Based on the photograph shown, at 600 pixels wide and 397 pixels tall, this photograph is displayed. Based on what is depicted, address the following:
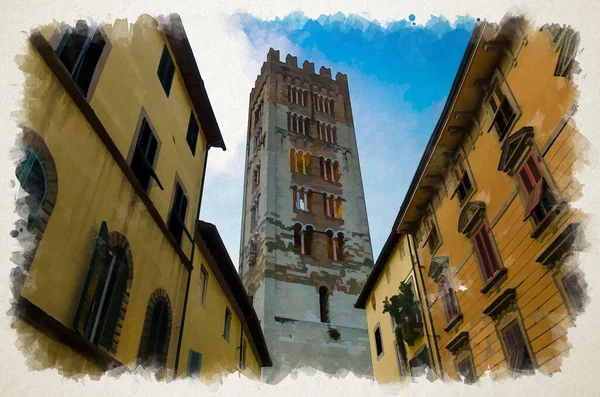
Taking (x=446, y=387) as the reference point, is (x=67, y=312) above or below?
above

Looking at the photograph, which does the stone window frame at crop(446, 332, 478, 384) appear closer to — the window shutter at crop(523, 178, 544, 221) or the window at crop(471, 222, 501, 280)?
the window at crop(471, 222, 501, 280)

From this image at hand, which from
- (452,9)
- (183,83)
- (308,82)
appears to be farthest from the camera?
(308,82)

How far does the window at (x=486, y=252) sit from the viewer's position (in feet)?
32.5

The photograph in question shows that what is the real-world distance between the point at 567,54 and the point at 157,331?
870 centimetres

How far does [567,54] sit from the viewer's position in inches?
273

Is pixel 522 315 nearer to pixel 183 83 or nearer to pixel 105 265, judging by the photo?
pixel 105 265

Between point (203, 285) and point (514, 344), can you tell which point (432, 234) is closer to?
point (514, 344)

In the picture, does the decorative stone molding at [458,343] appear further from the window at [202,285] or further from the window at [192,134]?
the window at [192,134]

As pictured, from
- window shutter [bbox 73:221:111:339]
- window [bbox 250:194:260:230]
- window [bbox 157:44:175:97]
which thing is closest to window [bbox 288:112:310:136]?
window [bbox 250:194:260:230]

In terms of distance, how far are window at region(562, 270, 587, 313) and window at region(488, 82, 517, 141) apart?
3.65 metres

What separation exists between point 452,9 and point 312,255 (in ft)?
98.4

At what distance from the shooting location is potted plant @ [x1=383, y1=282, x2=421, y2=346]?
14.0 m

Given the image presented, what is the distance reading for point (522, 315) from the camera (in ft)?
28.5

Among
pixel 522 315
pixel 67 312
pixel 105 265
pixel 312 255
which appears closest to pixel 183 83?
pixel 105 265
